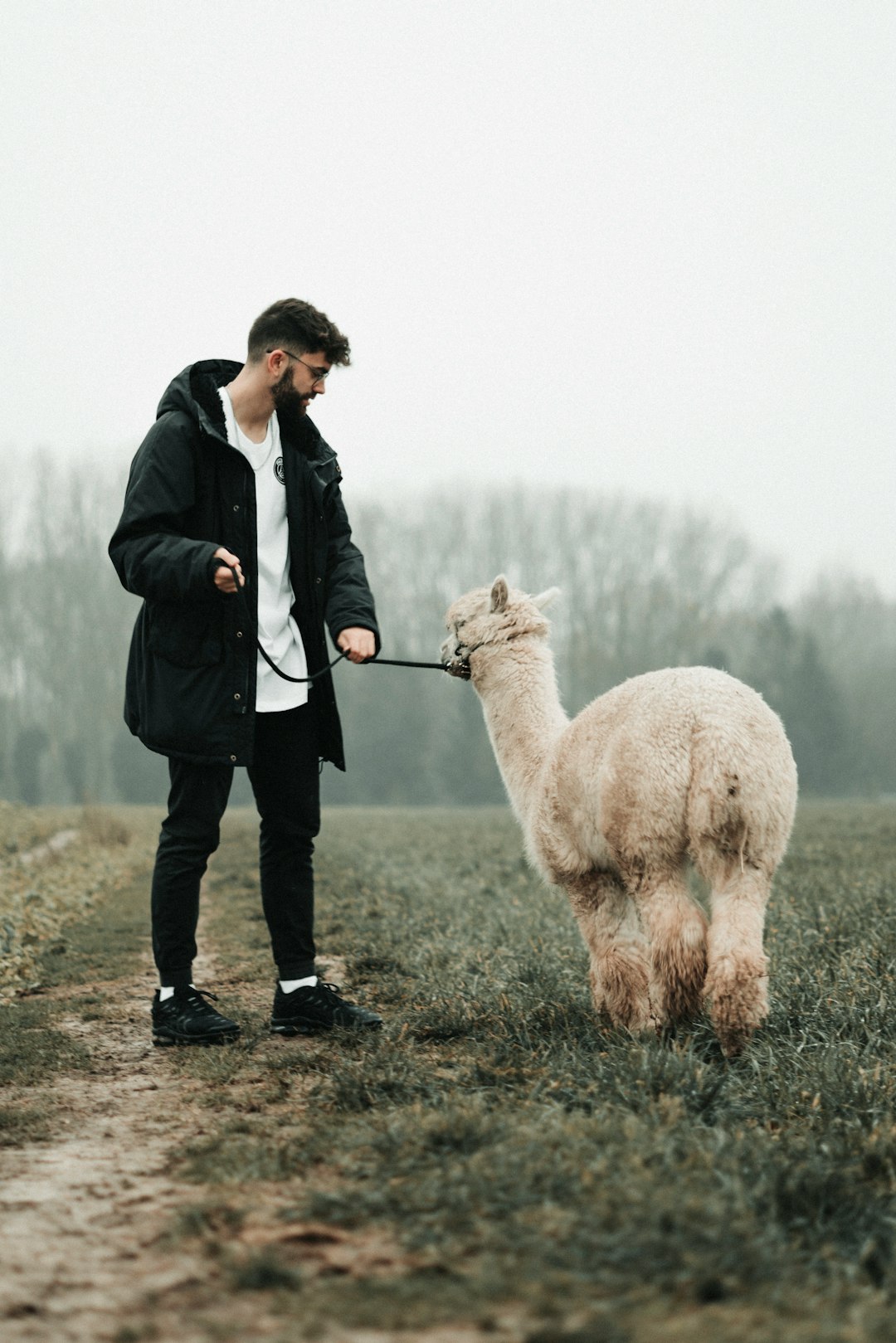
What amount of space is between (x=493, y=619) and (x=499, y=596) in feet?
0.36

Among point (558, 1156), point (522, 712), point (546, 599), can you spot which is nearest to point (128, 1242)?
point (558, 1156)

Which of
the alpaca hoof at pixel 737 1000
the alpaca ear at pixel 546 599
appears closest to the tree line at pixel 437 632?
the alpaca ear at pixel 546 599

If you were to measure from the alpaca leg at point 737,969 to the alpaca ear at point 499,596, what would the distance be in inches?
73.9

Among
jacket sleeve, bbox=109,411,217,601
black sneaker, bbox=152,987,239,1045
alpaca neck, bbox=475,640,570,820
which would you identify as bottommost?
black sneaker, bbox=152,987,239,1045

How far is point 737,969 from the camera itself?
11.7ft

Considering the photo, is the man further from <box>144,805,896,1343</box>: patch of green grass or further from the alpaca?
the alpaca

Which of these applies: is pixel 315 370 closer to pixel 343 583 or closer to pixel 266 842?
pixel 343 583

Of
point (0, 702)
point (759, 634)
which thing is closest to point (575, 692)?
point (759, 634)

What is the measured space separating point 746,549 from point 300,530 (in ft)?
164

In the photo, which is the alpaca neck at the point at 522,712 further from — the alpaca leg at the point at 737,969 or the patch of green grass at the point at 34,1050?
the patch of green grass at the point at 34,1050

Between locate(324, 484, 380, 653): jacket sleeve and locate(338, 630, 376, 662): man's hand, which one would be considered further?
locate(324, 484, 380, 653): jacket sleeve

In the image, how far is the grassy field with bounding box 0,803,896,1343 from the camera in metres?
1.98

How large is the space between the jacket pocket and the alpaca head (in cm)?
120

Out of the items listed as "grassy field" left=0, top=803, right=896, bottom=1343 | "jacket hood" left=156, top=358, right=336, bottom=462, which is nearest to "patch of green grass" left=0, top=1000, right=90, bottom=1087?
"grassy field" left=0, top=803, right=896, bottom=1343
